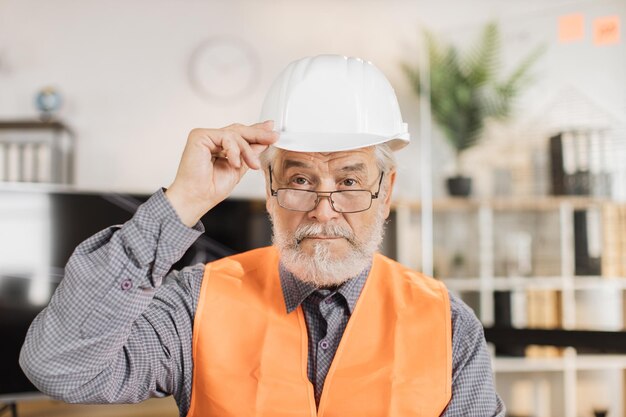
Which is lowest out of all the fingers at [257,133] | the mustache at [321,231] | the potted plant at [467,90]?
the mustache at [321,231]

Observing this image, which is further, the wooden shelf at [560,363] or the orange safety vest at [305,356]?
the wooden shelf at [560,363]

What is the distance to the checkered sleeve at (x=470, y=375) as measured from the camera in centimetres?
131

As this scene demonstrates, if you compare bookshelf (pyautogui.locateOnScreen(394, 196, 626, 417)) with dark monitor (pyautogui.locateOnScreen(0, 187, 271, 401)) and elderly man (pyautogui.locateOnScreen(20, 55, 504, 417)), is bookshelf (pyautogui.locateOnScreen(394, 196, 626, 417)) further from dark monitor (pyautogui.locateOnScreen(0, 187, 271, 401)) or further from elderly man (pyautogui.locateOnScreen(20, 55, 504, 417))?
elderly man (pyautogui.locateOnScreen(20, 55, 504, 417))

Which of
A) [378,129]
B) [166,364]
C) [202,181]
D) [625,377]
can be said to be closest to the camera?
[202,181]

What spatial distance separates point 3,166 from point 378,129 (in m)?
2.65

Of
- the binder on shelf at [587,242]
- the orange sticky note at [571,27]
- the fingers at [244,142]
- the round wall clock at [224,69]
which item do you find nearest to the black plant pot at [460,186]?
the binder on shelf at [587,242]

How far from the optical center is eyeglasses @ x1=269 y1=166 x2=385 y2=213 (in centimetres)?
135

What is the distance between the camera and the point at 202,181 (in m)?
1.13

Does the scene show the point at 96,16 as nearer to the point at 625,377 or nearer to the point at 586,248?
the point at 586,248

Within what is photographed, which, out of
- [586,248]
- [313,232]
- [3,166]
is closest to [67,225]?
[3,166]

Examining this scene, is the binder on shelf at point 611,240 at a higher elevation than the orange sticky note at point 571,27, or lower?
lower

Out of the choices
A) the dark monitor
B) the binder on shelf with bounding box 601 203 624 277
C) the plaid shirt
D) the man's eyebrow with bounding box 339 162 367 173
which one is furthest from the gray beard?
the binder on shelf with bounding box 601 203 624 277

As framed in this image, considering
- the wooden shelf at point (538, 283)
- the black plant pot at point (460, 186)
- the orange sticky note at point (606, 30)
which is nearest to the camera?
the orange sticky note at point (606, 30)

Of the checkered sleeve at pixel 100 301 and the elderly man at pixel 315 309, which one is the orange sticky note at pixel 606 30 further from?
the checkered sleeve at pixel 100 301
